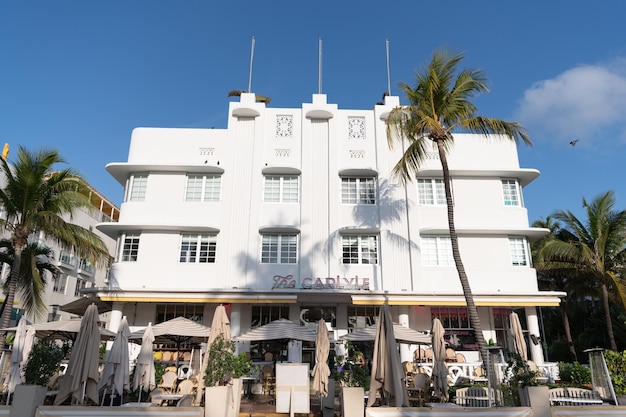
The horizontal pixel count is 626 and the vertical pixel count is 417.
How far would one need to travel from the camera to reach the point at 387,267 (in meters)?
20.9

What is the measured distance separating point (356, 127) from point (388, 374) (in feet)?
51.2

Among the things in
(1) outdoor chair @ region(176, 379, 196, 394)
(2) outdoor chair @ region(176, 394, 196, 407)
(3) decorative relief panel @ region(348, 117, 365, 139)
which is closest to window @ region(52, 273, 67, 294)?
(3) decorative relief panel @ region(348, 117, 365, 139)

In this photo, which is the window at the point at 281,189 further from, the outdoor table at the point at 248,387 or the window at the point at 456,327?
the outdoor table at the point at 248,387

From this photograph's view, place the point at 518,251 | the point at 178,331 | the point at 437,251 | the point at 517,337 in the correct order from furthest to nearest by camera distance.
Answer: the point at 518,251 → the point at 437,251 → the point at 517,337 → the point at 178,331

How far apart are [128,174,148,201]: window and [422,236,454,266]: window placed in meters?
13.8

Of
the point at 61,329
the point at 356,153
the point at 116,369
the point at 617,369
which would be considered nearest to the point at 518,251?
the point at 617,369

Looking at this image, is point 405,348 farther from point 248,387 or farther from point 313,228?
point 248,387

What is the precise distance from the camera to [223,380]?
10.5m

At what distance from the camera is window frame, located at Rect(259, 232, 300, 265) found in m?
21.1

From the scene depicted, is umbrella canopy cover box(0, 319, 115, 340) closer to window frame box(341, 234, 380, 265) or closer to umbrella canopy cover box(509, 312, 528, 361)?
window frame box(341, 234, 380, 265)

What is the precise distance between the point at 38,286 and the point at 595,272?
1036 inches

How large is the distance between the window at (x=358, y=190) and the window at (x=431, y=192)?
2.34 m

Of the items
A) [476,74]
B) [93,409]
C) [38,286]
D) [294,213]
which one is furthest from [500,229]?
[38,286]

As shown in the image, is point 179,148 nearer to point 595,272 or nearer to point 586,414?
point 586,414
